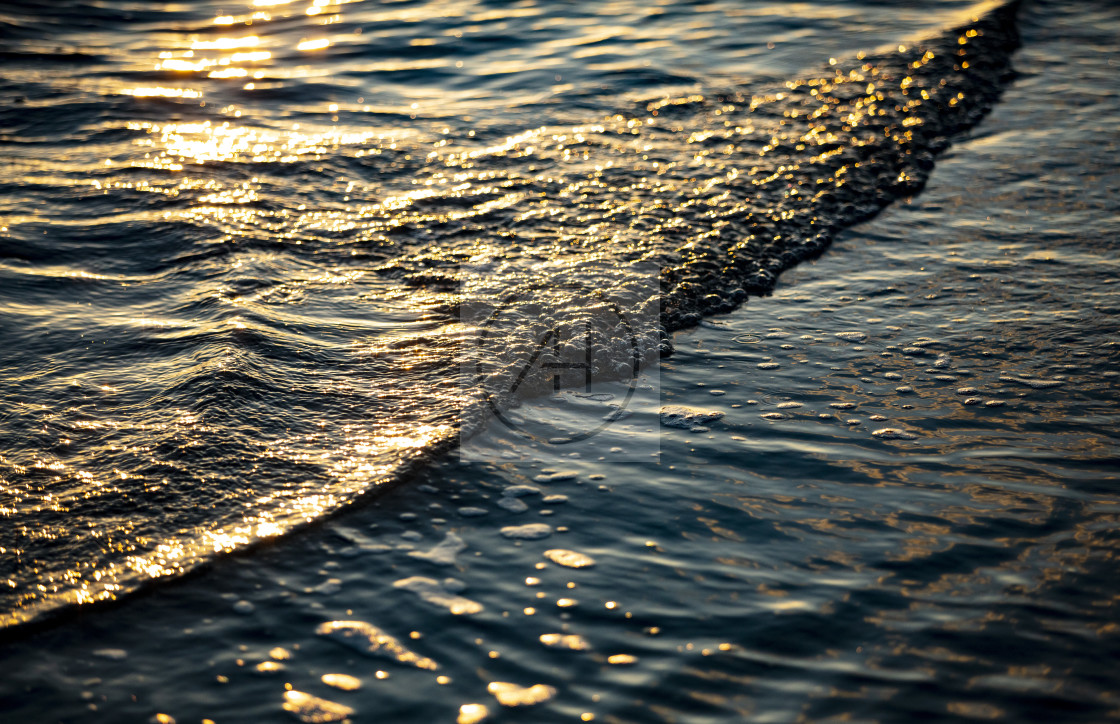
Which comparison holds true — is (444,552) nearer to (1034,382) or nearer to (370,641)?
(370,641)

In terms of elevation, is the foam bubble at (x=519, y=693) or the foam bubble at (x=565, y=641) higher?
the foam bubble at (x=565, y=641)

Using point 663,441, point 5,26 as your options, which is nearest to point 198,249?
point 663,441

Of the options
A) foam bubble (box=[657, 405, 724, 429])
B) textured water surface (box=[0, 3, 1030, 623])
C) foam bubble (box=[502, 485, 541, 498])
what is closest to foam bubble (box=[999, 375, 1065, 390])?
foam bubble (box=[657, 405, 724, 429])

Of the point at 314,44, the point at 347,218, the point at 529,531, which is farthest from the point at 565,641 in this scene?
the point at 314,44

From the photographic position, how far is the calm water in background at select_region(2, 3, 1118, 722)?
2.71 meters

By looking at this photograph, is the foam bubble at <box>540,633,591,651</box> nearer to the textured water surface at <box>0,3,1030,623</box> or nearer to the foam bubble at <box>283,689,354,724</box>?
the foam bubble at <box>283,689,354,724</box>

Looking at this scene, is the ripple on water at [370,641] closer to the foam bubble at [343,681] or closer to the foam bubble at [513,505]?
the foam bubble at [343,681]

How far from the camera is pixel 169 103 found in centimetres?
815

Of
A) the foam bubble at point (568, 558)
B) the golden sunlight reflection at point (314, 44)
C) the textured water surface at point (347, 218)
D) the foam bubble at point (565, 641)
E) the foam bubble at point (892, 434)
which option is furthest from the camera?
the golden sunlight reflection at point (314, 44)

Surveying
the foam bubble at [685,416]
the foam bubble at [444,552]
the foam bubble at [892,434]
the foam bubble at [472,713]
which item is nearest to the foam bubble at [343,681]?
the foam bubble at [472,713]

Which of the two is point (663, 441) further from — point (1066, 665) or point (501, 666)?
point (1066, 665)

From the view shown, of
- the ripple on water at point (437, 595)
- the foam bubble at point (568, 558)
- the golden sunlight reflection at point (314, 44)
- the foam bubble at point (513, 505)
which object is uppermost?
the golden sunlight reflection at point (314, 44)

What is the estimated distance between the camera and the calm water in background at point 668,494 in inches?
107

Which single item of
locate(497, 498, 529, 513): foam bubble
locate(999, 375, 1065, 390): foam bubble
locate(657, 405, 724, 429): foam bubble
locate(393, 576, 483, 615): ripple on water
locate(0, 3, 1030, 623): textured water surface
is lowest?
locate(393, 576, 483, 615): ripple on water
